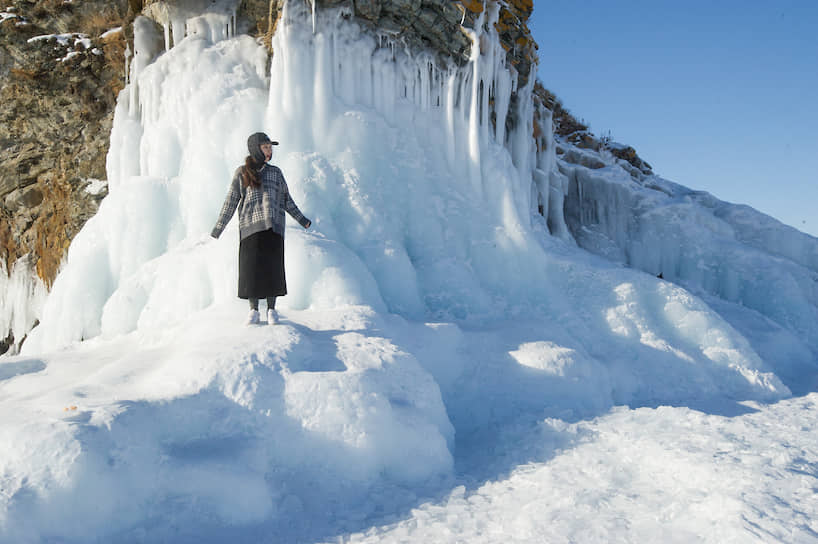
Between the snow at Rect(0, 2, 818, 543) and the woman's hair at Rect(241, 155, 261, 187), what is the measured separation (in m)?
1.09

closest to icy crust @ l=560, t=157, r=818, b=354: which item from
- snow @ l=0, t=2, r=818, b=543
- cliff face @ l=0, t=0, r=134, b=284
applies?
snow @ l=0, t=2, r=818, b=543

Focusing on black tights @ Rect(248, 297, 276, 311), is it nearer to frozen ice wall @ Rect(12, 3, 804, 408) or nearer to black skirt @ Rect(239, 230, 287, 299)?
black skirt @ Rect(239, 230, 287, 299)

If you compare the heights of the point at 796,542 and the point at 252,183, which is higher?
the point at 252,183

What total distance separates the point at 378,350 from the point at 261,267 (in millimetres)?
1139

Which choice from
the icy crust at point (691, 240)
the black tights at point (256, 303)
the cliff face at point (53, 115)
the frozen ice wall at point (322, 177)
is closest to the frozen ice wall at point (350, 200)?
the frozen ice wall at point (322, 177)

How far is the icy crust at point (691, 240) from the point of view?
1047 centimetres

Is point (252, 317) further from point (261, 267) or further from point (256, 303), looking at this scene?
point (261, 267)

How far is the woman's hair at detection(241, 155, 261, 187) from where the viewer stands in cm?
428

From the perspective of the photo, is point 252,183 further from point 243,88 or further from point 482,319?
point 243,88

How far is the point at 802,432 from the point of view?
4.06 meters

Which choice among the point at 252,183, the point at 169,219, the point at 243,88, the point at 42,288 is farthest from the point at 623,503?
the point at 42,288

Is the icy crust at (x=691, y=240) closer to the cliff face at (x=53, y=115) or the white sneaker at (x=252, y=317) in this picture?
the white sneaker at (x=252, y=317)

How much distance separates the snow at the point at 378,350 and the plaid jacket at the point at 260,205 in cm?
78

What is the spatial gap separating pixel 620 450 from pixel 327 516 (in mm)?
1924
